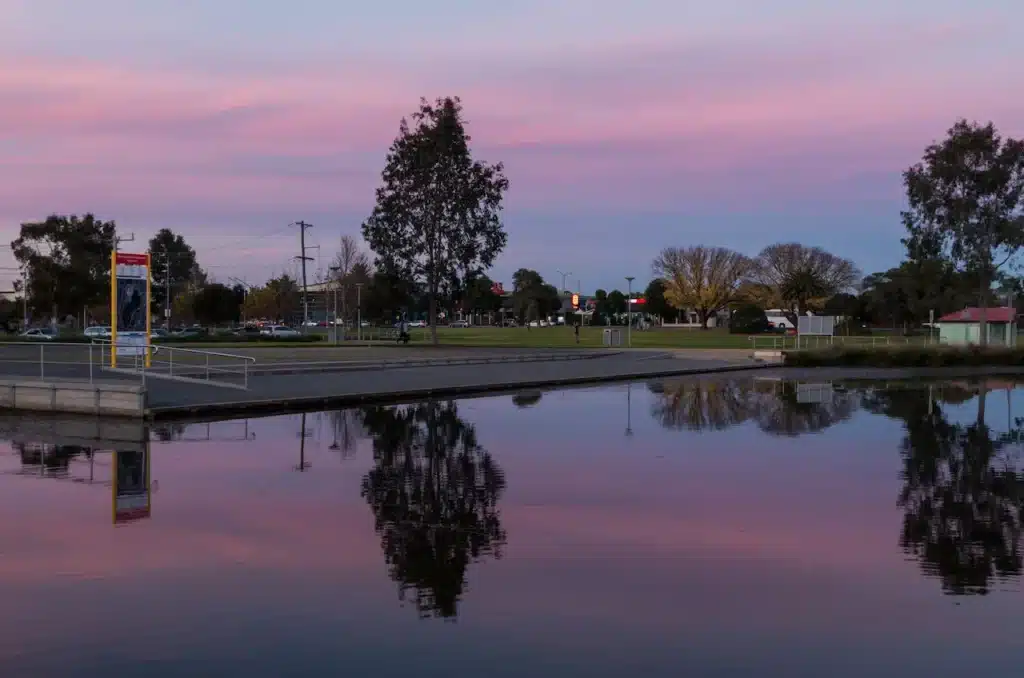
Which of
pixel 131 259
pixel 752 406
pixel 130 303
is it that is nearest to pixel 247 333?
pixel 131 259

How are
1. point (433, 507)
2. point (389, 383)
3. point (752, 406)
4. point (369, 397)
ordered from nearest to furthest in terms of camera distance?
point (433, 507) → point (369, 397) → point (752, 406) → point (389, 383)

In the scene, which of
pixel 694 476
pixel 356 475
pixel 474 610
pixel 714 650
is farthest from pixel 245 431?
pixel 714 650

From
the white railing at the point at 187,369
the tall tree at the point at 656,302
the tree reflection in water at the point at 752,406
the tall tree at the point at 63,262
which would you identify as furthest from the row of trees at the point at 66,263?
the tall tree at the point at 656,302

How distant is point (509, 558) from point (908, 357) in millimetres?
42699

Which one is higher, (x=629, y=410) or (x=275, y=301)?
(x=275, y=301)

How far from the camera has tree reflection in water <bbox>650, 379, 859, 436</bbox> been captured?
67.3 feet

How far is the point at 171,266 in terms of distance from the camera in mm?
129375

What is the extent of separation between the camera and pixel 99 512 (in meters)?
10.7

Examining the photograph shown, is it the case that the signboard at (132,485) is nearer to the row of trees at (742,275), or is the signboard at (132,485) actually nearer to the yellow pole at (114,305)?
the yellow pole at (114,305)

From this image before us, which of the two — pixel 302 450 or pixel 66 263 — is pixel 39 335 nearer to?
pixel 66 263

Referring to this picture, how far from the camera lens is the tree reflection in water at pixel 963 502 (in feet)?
28.1

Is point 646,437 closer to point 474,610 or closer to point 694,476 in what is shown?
point 694,476

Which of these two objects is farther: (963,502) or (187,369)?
(187,369)

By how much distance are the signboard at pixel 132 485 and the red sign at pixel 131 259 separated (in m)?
Answer: 12.1
